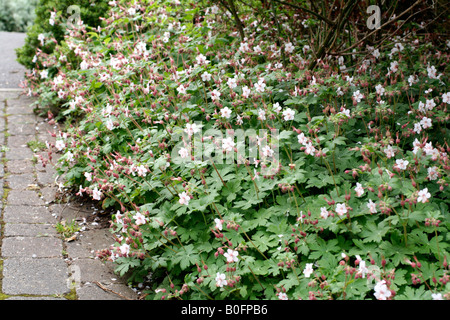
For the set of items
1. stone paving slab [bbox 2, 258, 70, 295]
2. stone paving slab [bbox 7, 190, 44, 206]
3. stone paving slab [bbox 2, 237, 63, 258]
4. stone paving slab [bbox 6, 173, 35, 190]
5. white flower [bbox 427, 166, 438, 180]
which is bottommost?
stone paving slab [bbox 2, 258, 70, 295]

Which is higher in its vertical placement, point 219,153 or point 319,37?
point 319,37

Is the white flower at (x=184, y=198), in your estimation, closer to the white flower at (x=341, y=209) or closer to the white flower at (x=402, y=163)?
the white flower at (x=341, y=209)

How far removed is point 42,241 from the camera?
3252mm

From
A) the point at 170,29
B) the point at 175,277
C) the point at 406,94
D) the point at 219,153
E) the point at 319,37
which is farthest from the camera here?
the point at 170,29

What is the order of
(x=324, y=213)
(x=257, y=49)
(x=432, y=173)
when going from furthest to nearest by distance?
(x=257, y=49), (x=432, y=173), (x=324, y=213)

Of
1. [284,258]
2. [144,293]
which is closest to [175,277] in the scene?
[144,293]

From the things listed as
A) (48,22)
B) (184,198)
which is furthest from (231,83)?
(48,22)

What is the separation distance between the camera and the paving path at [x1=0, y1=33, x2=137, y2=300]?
2.82 metres

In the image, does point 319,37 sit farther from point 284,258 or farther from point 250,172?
point 284,258

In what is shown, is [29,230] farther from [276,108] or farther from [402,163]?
[402,163]

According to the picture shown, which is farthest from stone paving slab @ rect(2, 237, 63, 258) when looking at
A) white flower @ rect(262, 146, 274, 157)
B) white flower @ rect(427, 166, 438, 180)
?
white flower @ rect(427, 166, 438, 180)

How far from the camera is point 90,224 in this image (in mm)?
3576

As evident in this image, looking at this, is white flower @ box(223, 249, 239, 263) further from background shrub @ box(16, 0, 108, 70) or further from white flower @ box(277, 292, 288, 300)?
background shrub @ box(16, 0, 108, 70)
